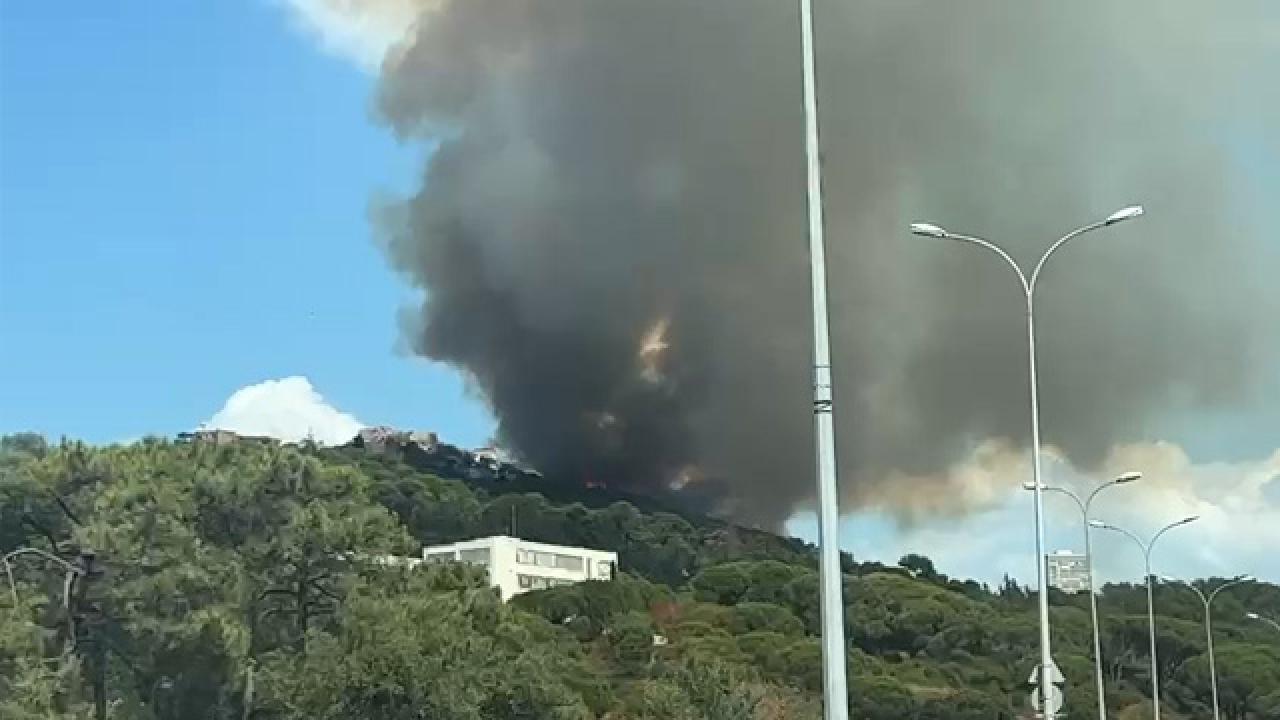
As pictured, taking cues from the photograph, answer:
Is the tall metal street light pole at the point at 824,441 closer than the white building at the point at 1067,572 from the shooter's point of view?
Yes

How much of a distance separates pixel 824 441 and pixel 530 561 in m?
150

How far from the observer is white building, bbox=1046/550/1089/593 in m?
40.8

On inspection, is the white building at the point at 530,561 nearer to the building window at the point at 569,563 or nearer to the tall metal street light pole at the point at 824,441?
the building window at the point at 569,563

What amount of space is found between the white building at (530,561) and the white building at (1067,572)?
10204 cm

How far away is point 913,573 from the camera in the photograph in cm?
16262

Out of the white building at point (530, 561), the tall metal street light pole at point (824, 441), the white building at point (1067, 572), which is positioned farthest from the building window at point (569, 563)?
the tall metal street light pole at point (824, 441)

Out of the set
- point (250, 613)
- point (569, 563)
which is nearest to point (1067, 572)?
point (250, 613)

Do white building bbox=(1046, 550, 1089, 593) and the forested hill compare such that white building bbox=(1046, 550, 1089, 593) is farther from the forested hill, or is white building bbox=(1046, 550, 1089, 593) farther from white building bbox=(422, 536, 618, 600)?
white building bbox=(422, 536, 618, 600)

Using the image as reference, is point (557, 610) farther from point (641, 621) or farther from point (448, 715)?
point (448, 715)

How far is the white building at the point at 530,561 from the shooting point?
500 feet

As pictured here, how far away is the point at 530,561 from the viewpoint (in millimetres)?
161125

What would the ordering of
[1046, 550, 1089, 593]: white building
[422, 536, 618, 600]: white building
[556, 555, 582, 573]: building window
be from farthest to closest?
[556, 555, 582, 573]: building window, [422, 536, 618, 600]: white building, [1046, 550, 1089, 593]: white building

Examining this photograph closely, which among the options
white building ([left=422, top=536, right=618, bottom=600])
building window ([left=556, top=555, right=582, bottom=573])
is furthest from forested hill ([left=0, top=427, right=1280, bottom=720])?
building window ([left=556, top=555, right=582, bottom=573])

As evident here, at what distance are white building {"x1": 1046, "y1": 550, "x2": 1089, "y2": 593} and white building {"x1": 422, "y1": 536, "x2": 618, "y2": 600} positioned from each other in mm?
102038
